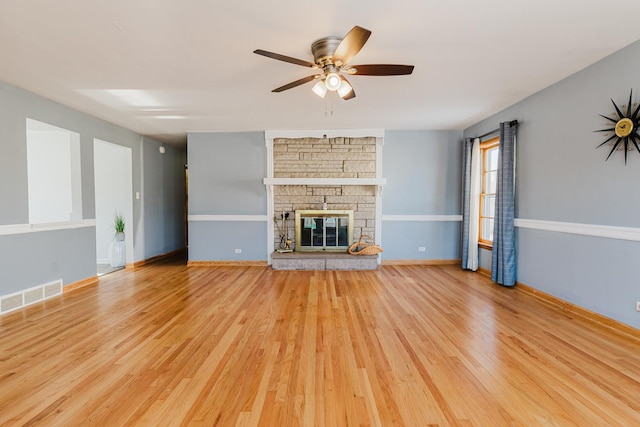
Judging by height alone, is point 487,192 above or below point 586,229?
above

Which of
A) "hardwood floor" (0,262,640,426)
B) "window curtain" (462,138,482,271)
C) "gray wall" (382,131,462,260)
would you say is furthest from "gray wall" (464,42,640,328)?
"gray wall" (382,131,462,260)

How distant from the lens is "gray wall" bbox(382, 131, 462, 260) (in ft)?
17.5

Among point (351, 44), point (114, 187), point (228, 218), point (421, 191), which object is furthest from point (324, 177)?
point (114, 187)

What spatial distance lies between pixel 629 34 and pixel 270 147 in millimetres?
4535

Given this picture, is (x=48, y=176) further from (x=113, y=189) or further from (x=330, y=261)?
(x=330, y=261)

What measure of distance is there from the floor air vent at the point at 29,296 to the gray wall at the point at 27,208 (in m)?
0.06

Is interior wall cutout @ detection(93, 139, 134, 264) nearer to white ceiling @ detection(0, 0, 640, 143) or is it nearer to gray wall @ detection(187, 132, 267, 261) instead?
gray wall @ detection(187, 132, 267, 261)

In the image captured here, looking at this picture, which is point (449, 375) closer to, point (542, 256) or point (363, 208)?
point (542, 256)

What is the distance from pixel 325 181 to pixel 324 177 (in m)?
0.13

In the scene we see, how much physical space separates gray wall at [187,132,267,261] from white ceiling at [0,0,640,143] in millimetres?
1396

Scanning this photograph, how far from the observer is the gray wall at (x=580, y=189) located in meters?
2.54

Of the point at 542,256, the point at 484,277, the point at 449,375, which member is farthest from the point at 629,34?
the point at 484,277

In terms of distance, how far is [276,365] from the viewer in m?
2.08

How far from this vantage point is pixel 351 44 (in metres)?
1.96
